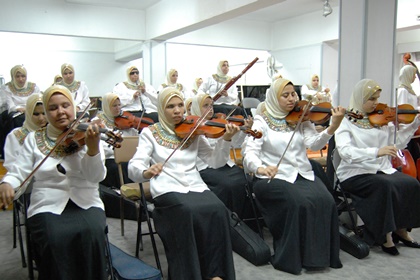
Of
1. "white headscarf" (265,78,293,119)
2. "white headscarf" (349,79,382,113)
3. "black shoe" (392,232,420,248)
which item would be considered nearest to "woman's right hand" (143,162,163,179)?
"white headscarf" (265,78,293,119)

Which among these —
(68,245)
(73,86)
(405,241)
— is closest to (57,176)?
(68,245)

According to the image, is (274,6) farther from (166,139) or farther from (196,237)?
(196,237)

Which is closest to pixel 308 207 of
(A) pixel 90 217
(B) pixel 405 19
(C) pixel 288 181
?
(C) pixel 288 181

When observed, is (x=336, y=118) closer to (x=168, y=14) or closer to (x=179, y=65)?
(x=168, y=14)

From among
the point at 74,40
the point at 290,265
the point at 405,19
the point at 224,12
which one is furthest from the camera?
the point at 74,40

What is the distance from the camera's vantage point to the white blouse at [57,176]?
1.79 m

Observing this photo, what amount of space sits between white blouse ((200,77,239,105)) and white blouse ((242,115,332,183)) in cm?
302

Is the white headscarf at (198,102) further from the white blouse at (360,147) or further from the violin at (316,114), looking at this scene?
the white blouse at (360,147)

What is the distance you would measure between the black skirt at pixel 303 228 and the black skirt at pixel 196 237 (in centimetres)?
51

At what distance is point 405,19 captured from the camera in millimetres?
6441

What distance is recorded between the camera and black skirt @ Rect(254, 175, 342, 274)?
2.33 meters

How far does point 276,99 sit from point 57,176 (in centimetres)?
149

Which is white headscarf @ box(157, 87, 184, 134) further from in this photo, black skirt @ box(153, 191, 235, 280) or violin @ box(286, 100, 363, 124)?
violin @ box(286, 100, 363, 124)

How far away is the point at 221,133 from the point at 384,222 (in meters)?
1.33
